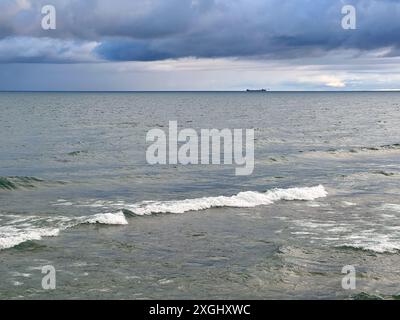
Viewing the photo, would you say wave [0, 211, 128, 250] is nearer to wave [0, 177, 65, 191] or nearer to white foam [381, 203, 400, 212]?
wave [0, 177, 65, 191]

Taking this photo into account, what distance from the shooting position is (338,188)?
91.9 feet

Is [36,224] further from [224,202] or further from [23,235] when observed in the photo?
[224,202]

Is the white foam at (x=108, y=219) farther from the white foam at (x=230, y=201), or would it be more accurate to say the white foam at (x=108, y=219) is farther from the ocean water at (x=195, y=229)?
the white foam at (x=230, y=201)

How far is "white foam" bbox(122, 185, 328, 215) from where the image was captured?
21.9 m

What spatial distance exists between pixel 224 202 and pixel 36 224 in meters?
8.26

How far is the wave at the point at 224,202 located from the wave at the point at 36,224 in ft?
5.00

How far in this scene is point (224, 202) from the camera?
23.4 meters

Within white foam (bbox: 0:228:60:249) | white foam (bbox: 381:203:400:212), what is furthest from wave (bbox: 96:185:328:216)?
white foam (bbox: 0:228:60:249)

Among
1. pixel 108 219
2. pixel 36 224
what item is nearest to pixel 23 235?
pixel 36 224
